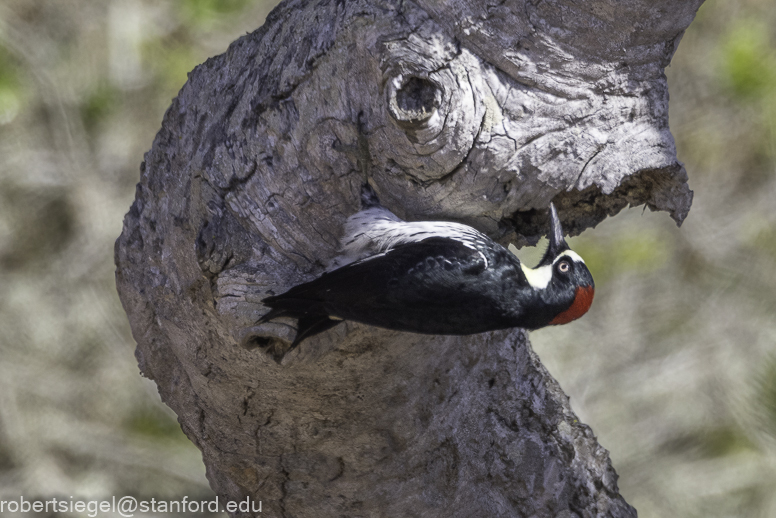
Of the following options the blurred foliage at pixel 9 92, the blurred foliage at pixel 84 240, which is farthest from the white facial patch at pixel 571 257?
the blurred foliage at pixel 9 92

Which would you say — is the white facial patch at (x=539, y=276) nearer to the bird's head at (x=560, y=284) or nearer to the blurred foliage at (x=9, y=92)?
the bird's head at (x=560, y=284)

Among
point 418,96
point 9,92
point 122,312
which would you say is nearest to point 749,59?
point 418,96

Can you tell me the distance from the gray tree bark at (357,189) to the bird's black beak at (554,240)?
0.05m

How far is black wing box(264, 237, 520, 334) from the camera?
3.91ft

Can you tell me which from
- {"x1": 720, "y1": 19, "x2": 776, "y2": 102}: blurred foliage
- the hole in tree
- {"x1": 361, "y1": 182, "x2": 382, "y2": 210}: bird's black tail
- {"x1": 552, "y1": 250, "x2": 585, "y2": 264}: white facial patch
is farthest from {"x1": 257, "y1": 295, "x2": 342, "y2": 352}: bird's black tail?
{"x1": 720, "y1": 19, "x2": 776, "y2": 102}: blurred foliage

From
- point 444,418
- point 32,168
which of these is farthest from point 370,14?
point 32,168

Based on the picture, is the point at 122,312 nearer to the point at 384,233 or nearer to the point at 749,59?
the point at 384,233

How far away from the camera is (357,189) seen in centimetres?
137

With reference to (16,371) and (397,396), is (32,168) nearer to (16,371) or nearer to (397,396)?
(16,371)

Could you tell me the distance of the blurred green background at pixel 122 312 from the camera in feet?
12.2

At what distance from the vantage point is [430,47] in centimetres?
122

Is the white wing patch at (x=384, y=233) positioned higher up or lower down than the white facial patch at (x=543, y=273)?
higher up

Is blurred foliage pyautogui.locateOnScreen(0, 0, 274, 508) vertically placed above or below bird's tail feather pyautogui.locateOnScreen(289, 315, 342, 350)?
above

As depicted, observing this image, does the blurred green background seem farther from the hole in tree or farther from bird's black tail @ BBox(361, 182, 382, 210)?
the hole in tree
